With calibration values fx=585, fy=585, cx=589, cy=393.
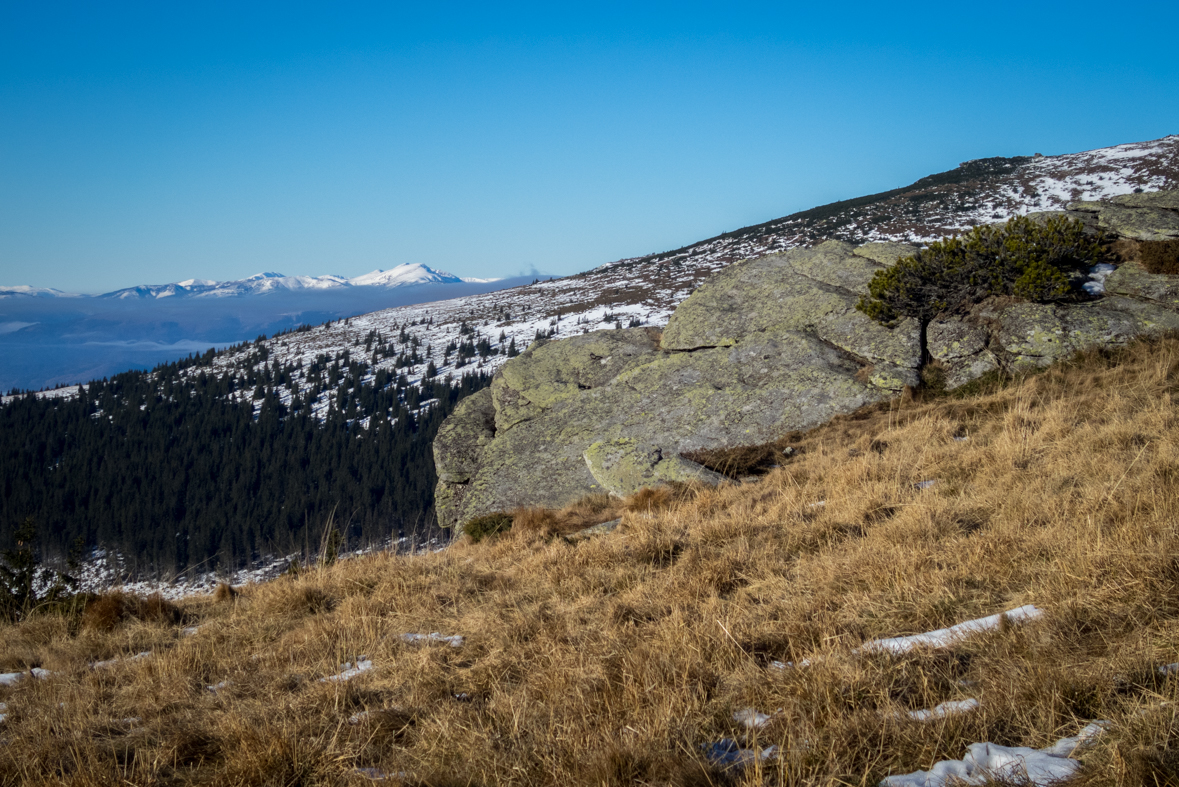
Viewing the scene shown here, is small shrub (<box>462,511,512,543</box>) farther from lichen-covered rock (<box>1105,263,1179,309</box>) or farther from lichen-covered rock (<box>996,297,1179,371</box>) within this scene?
lichen-covered rock (<box>1105,263,1179,309</box>)

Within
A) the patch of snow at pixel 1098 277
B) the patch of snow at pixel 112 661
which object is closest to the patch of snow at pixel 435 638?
the patch of snow at pixel 112 661

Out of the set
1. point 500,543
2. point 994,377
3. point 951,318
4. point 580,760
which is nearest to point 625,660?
point 580,760

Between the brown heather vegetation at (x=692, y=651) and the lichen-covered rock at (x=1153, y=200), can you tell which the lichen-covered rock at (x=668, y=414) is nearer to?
the brown heather vegetation at (x=692, y=651)

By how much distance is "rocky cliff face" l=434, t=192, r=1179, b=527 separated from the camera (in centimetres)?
1253

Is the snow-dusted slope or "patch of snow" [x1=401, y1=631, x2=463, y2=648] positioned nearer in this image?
"patch of snow" [x1=401, y1=631, x2=463, y2=648]

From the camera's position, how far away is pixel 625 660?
12.2 ft

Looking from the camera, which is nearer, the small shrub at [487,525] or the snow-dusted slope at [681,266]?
the small shrub at [487,525]

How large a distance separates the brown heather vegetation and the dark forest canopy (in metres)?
73.7

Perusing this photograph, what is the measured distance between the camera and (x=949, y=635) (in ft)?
11.3

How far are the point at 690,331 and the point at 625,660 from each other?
1370cm

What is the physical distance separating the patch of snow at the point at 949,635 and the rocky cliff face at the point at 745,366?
23.7 ft

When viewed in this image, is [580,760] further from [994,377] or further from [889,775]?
[994,377]

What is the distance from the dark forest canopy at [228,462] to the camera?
8412 centimetres

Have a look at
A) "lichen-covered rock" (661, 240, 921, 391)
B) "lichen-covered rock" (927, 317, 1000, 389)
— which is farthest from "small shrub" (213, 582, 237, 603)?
"lichen-covered rock" (927, 317, 1000, 389)
